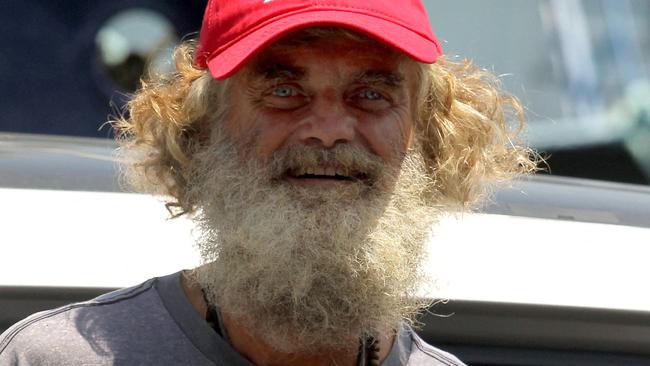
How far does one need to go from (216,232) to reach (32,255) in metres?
0.34

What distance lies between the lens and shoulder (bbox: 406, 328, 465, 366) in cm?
255

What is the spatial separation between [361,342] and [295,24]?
600mm

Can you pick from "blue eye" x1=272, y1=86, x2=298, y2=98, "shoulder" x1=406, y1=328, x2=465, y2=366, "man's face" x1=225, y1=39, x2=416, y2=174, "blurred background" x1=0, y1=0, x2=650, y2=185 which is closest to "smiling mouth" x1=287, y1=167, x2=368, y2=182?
"man's face" x1=225, y1=39, x2=416, y2=174

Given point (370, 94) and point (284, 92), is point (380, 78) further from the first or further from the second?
point (284, 92)

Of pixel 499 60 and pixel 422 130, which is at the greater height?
pixel 499 60

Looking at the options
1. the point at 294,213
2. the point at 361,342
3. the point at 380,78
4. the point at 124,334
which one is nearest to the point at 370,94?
the point at 380,78

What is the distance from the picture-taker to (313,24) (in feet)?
7.96

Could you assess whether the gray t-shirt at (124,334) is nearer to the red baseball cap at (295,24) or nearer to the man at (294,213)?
the man at (294,213)

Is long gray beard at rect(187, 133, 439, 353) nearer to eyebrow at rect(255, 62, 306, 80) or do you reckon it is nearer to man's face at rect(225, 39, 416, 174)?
man's face at rect(225, 39, 416, 174)

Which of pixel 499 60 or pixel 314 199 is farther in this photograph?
pixel 499 60

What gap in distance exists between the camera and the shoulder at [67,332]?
231 centimetres

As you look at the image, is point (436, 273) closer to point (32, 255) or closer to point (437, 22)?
point (32, 255)

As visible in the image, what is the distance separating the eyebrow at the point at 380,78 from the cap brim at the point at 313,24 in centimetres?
8

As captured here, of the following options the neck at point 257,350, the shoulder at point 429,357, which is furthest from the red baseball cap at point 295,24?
the shoulder at point 429,357
